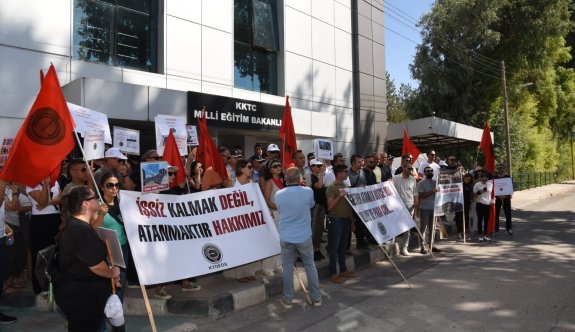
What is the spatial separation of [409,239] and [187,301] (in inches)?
234

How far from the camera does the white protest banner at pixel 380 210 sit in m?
7.31

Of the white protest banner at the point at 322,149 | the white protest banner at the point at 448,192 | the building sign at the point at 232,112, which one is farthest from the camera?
the building sign at the point at 232,112

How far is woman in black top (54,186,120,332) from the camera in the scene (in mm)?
3541

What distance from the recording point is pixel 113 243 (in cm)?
408

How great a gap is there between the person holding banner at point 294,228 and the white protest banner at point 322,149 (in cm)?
334

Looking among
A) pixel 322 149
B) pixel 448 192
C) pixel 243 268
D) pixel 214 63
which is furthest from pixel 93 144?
pixel 448 192

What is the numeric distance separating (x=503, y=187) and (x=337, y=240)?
6.48 m

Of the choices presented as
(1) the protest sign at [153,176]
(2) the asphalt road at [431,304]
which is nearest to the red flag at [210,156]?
(1) the protest sign at [153,176]

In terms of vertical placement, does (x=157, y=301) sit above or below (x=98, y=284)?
below

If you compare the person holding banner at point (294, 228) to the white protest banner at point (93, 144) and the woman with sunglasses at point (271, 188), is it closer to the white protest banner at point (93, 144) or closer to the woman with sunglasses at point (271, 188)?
the woman with sunglasses at point (271, 188)

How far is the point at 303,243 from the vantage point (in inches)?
233

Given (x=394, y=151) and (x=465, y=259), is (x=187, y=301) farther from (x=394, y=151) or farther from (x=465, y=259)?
(x=394, y=151)

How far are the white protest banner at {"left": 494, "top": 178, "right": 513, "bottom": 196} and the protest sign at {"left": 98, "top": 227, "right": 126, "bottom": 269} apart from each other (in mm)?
10167

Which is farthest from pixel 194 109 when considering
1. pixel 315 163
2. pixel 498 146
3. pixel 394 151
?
pixel 498 146
